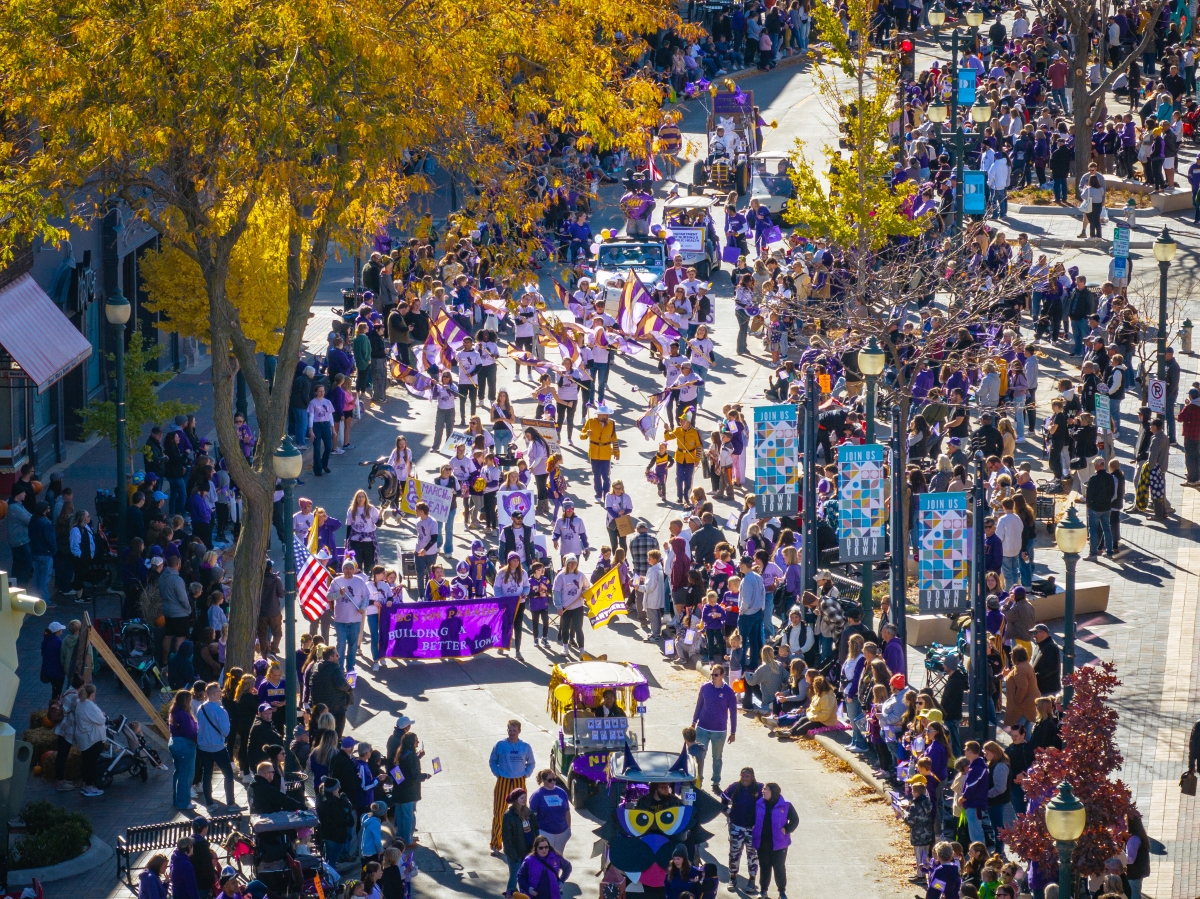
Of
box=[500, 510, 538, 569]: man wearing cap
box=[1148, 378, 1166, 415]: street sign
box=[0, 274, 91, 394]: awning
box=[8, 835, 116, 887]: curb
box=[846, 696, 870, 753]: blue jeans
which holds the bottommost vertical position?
box=[846, 696, 870, 753]: blue jeans

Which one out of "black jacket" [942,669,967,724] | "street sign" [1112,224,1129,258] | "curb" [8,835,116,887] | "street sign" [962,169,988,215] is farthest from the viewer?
"street sign" [962,169,988,215]

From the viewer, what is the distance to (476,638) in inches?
995

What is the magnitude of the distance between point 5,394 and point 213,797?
11.5 metres

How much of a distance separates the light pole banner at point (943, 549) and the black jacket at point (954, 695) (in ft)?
3.68

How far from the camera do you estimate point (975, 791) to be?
19391 millimetres

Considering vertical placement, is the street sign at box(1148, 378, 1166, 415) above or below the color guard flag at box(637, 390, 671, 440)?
above

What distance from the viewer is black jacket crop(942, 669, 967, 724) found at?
22.2 meters

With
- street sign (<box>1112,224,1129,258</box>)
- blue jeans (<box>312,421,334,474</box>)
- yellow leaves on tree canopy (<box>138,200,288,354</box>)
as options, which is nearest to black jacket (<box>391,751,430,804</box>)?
yellow leaves on tree canopy (<box>138,200,288,354</box>)

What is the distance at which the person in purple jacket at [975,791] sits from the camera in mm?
19359

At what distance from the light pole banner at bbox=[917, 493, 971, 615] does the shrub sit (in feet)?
32.2

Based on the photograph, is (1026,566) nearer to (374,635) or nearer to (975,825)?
(975,825)

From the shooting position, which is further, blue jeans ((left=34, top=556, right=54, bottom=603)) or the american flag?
blue jeans ((left=34, top=556, right=54, bottom=603))

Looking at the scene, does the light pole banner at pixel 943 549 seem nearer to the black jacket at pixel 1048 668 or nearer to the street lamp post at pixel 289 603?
the black jacket at pixel 1048 668

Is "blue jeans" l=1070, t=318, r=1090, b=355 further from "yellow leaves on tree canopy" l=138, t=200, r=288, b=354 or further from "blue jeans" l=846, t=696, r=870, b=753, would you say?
"blue jeans" l=846, t=696, r=870, b=753
